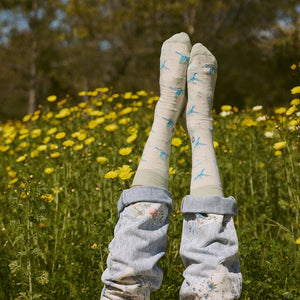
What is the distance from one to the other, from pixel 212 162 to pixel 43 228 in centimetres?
111

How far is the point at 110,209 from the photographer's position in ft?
5.47

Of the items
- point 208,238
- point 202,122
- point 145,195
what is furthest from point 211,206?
point 202,122

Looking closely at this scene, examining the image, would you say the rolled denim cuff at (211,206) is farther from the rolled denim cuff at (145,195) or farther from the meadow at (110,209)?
the meadow at (110,209)

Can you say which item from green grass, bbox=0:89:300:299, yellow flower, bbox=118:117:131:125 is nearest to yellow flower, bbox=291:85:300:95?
green grass, bbox=0:89:300:299

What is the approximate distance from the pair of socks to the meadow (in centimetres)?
25

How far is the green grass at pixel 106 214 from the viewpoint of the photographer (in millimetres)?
1585

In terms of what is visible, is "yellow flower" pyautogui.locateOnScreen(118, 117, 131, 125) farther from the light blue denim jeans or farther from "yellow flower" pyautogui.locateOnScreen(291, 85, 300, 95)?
the light blue denim jeans

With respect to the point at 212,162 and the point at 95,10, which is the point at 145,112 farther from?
the point at 95,10

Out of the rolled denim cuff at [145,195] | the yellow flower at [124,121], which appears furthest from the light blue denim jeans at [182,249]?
the yellow flower at [124,121]

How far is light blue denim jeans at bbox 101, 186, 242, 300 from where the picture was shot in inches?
47.3

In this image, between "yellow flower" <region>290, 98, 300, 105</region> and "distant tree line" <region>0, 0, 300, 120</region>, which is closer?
"yellow flower" <region>290, 98, 300, 105</region>

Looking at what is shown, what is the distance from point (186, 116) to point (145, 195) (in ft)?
1.94

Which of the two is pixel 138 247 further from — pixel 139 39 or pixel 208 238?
pixel 139 39

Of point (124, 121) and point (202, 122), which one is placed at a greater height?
point (124, 121)
